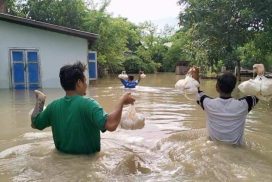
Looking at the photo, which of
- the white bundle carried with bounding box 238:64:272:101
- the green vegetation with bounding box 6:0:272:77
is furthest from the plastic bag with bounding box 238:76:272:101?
the green vegetation with bounding box 6:0:272:77

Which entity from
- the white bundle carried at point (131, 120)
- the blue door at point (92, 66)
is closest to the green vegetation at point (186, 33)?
the blue door at point (92, 66)

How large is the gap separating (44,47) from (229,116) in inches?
546

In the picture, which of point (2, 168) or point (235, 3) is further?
point (235, 3)

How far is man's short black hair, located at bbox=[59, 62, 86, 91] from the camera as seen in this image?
3789mm

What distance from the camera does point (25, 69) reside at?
1711cm

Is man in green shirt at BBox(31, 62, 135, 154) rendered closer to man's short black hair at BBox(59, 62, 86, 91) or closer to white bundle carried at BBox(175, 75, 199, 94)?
man's short black hair at BBox(59, 62, 86, 91)

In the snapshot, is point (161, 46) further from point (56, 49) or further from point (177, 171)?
point (177, 171)

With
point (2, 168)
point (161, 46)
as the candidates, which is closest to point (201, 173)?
point (2, 168)

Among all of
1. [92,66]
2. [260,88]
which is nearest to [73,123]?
[260,88]

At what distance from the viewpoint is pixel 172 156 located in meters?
4.75

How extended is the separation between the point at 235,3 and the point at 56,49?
28.0 feet

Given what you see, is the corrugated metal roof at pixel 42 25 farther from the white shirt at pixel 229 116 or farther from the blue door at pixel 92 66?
the white shirt at pixel 229 116

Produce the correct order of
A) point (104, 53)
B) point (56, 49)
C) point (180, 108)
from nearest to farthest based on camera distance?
point (180, 108), point (56, 49), point (104, 53)

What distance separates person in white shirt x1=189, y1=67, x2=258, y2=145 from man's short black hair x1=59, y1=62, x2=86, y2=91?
1.80 meters
